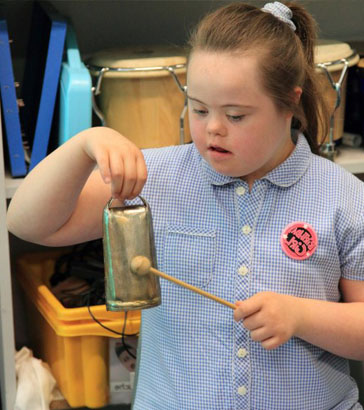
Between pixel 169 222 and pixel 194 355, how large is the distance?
19 cm

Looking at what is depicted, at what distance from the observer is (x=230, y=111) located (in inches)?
39.8

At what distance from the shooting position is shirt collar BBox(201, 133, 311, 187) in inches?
44.5

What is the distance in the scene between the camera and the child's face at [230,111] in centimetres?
101

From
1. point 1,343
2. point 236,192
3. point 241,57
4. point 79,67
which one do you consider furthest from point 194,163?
point 1,343

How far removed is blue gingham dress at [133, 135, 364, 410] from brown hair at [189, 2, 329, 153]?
0.12 metres

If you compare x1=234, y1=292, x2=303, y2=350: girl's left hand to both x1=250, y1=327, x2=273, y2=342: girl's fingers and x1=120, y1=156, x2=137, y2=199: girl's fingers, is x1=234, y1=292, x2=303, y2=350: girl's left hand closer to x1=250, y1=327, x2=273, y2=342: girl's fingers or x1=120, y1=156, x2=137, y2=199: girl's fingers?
x1=250, y1=327, x2=273, y2=342: girl's fingers

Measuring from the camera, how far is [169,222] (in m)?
1.15

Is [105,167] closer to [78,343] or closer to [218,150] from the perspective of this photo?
[218,150]

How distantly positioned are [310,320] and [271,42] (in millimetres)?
375

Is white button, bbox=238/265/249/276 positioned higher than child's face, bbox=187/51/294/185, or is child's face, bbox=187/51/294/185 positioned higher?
child's face, bbox=187/51/294/185

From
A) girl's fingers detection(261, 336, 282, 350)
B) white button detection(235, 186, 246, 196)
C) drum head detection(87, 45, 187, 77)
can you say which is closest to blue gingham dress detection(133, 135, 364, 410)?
white button detection(235, 186, 246, 196)

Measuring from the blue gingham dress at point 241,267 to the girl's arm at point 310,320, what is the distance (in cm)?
4

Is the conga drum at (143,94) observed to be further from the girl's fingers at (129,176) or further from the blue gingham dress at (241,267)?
the girl's fingers at (129,176)

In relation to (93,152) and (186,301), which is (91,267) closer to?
(186,301)
